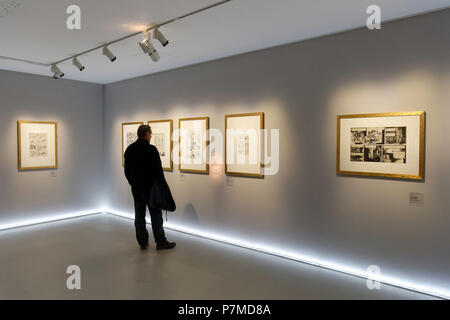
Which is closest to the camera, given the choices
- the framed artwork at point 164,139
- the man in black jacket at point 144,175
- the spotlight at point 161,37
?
the spotlight at point 161,37

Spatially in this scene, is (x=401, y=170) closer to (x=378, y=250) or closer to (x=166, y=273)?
(x=378, y=250)

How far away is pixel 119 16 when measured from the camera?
3.23m

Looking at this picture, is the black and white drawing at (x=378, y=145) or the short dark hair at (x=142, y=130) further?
the short dark hair at (x=142, y=130)

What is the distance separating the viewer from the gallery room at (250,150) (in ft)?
10.3

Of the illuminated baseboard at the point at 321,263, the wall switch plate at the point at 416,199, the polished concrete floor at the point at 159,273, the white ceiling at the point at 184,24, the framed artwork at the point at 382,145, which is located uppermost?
the white ceiling at the point at 184,24

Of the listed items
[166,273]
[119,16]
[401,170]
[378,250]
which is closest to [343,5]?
[401,170]

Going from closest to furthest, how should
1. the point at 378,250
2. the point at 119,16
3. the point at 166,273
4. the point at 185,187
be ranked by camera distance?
the point at 119,16
the point at 378,250
the point at 166,273
the point at 185,187

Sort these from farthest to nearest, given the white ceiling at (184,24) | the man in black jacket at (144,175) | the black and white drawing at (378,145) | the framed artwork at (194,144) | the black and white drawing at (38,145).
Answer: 1. the black and white drawing at (38,145)
2. the framed artwork at (194,144)
3. the man in black jacket at (144,175)
4. the black and white drawing at (378,145)
5. the white ceiling at (184,24)

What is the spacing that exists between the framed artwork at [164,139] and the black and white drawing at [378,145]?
309 cm

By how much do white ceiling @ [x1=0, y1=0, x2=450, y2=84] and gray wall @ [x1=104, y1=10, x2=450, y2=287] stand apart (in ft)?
0.86

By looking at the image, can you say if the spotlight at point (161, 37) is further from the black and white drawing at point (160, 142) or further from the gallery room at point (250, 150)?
the black and white drawing at point (160, 142)

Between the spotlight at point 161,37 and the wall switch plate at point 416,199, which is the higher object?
the spotlight at point 161,37

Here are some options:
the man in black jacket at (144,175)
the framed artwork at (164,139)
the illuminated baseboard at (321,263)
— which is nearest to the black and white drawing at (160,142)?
the framed artwork at (164,139)

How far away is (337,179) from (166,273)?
2.28 meters
